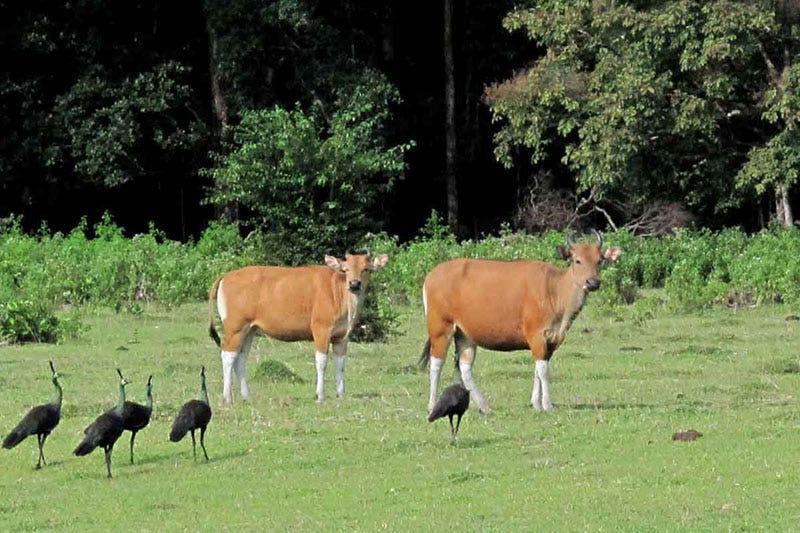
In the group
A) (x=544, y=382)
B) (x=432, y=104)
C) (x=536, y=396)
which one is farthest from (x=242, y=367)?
(x=432, y=104)

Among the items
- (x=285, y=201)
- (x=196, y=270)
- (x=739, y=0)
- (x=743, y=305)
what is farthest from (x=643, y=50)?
(x=285, y=201)

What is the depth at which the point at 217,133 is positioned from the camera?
43469 mm

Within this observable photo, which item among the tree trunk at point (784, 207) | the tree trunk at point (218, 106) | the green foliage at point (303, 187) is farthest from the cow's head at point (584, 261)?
the tree trunk at point (218, 106)

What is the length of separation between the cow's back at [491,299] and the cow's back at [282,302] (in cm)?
162

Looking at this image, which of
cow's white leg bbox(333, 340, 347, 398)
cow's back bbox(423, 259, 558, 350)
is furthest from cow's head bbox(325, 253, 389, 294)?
cow's back bbox(423, 259, 558, 350)

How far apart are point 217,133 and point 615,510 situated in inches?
1300

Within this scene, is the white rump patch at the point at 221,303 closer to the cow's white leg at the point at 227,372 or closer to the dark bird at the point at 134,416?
the cow's white leg at the point at 227,372

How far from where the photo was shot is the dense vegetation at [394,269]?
28812 mm

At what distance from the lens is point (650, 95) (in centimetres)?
3669

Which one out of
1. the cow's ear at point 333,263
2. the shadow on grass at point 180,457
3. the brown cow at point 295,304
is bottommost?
the shadow on grass at point 180,457

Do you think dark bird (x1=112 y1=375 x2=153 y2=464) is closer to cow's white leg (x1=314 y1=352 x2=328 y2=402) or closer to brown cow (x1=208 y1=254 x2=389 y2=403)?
cow's white leg (x1=314 y1=352 x2=328 y2=402)

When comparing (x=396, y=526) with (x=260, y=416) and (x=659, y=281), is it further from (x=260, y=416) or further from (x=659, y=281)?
(x=659, y=281)

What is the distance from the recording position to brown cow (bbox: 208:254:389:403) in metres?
18.0

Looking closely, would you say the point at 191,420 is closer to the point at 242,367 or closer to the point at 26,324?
the point at 242,367
